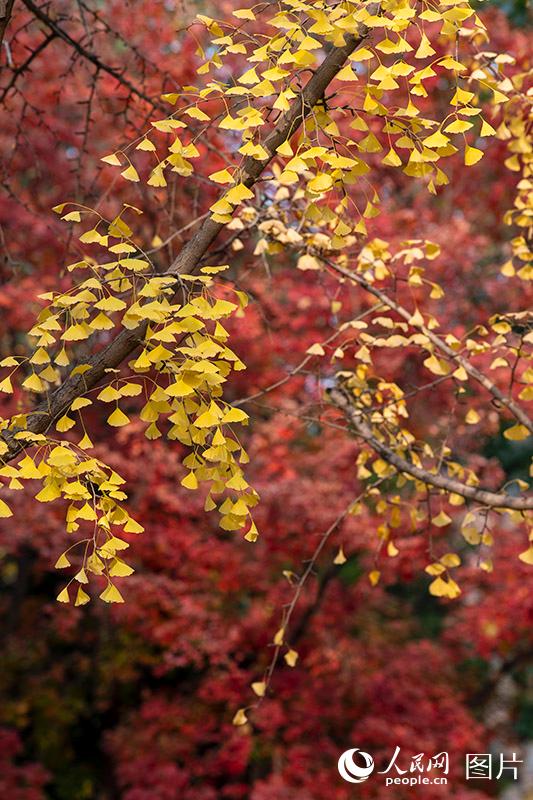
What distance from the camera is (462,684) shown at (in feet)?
25.1

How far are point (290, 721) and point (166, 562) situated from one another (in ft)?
4.66

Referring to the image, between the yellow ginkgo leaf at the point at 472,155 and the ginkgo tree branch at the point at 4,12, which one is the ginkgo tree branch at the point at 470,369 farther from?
the ginkgo tree branch at the point at 4,12

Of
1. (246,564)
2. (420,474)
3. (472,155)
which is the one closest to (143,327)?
(472,155)

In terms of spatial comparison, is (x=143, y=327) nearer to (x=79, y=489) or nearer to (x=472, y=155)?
(x=79, y=489)

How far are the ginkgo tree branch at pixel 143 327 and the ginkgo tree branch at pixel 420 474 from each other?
0.88 meters

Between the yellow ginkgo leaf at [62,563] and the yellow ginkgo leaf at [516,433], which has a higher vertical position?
the yellow ginkgo leaf at [62,563]

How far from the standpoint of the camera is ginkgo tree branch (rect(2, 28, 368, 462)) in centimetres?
181

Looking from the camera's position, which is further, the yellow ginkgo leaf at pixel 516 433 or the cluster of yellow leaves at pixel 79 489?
the yellow ginkgo leaf at pixel 516 433

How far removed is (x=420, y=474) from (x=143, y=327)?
0.97m

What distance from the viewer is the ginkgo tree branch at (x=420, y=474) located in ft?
7.38

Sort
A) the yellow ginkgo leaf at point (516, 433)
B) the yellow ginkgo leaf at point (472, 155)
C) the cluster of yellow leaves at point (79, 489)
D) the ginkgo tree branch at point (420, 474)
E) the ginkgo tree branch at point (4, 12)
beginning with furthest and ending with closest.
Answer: the yellow ginkgo leaf at point (516, 433)
the ginkgo tree branch at point (420, 474)
the ginkgo tree branch at point (4, 12)
the yellow ginkgo leaf at point (472, 155)
the cluster of yellow leaves at point (79, 489)

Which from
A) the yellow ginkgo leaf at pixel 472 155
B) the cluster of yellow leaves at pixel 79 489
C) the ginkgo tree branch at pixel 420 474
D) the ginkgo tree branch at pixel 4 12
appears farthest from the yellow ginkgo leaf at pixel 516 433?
the ginkgo tree branch at pixel 4 12

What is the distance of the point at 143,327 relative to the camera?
1.81 metres

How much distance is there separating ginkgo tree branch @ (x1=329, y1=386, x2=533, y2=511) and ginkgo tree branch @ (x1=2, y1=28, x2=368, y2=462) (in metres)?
0.88
